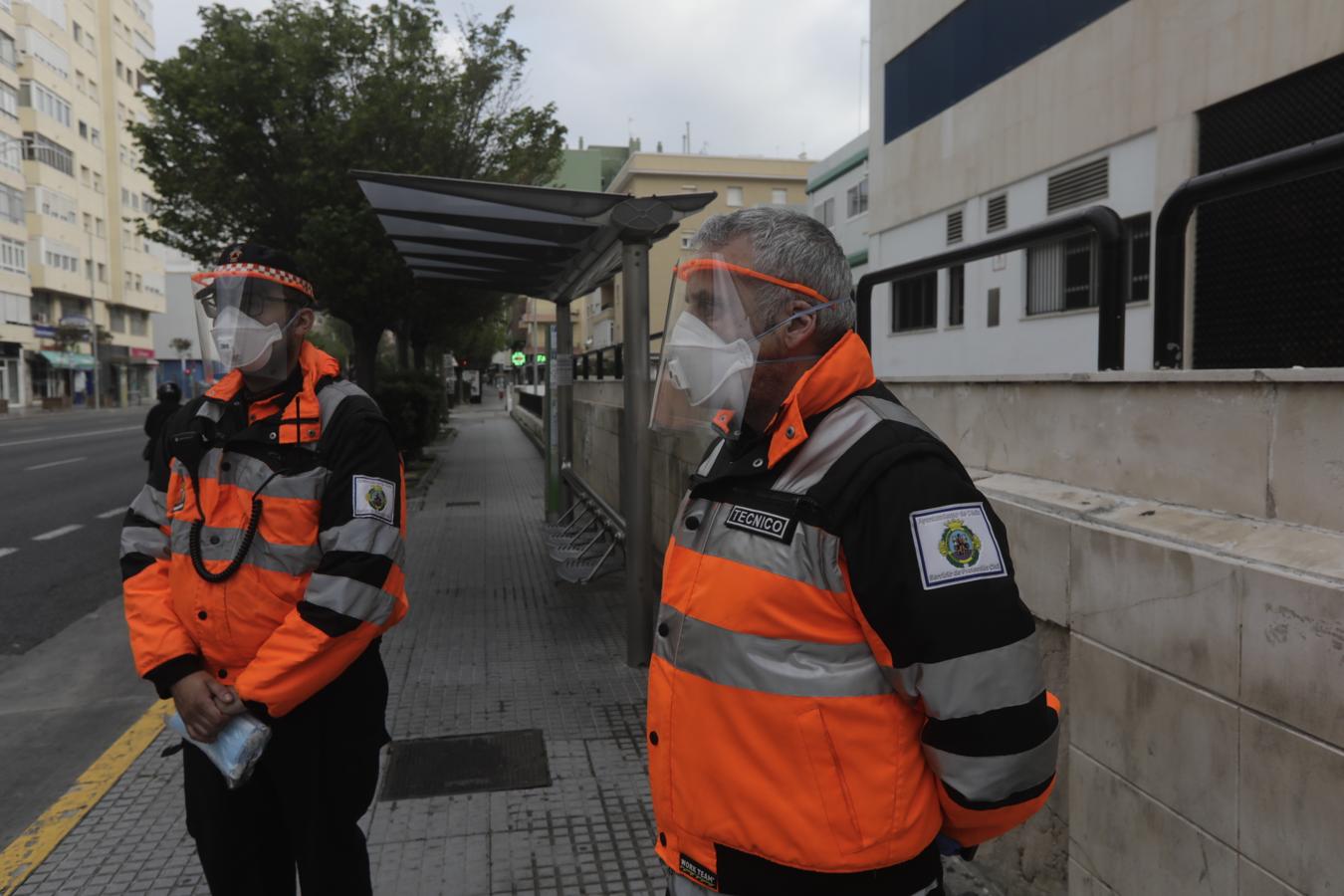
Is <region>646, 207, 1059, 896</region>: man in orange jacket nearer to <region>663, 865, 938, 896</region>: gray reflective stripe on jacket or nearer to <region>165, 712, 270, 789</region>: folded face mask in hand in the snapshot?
<region>663, 865, 938, 896</region>: gray reflective stripe on jacket

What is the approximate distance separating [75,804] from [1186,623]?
163 inches

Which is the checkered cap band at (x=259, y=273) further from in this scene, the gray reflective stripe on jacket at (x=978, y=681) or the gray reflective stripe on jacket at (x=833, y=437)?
the gray reflective stripe on jacket at (x=978, y=681)

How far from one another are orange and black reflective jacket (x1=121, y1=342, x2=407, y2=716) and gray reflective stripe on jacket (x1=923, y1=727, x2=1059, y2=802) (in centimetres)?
147

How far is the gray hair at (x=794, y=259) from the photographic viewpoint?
5.63 ft

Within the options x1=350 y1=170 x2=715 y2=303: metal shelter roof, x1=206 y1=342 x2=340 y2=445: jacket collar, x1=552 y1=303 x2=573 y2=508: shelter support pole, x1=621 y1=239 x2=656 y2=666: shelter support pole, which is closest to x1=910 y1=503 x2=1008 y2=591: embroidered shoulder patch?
x1=206 y1=342 x2=340 y2=445: jacket collar

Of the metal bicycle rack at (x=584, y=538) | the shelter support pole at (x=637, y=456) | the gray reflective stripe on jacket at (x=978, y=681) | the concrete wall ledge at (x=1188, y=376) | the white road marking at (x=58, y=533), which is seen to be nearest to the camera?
the gray reflective stripe on jacket at (x=978, y=681)

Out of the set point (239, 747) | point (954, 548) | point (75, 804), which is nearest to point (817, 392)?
point (954, 548)

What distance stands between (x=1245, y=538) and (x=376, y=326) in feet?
54.8

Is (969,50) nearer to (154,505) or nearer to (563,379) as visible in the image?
(563,379)

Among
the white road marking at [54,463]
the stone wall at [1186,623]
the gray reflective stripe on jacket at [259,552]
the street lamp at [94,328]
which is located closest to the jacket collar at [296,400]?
the gray reflective stripe on jacket at [259,552]

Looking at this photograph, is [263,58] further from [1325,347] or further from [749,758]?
[749,758]

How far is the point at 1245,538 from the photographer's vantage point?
1.99m

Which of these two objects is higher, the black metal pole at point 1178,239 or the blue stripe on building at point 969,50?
the blue stripe on building at point 969,50

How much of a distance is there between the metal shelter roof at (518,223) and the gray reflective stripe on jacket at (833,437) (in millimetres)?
3844
